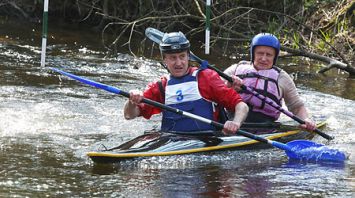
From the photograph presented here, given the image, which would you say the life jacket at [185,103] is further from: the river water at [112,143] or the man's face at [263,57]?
the man's face at [263,57]

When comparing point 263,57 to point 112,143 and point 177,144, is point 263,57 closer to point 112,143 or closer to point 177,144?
point 177,144

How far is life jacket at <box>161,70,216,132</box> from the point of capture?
5.82m

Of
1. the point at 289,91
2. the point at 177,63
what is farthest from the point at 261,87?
the point at 177,63

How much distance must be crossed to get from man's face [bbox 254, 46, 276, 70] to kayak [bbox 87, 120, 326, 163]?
2.06 feet

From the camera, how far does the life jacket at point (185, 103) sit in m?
5.82

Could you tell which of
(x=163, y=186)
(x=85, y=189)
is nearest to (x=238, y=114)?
(x=163, y=186)

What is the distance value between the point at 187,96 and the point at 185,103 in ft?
0.21

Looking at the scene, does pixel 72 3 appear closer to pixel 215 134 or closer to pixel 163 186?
pixel 215 134

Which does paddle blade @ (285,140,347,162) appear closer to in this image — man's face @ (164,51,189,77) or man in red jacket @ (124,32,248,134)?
man in red jacket @ (124,32,248,134)

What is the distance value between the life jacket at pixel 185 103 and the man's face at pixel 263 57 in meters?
0.91

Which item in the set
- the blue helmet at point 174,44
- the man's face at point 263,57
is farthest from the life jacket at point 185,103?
the man's face at point 263,57

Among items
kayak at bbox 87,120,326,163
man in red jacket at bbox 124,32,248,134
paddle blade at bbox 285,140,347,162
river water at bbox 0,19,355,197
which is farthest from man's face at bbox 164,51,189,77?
paddle blade at bbox 285,140,347,162

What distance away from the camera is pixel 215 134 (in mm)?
5965

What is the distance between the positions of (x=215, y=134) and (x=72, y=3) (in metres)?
9.30
